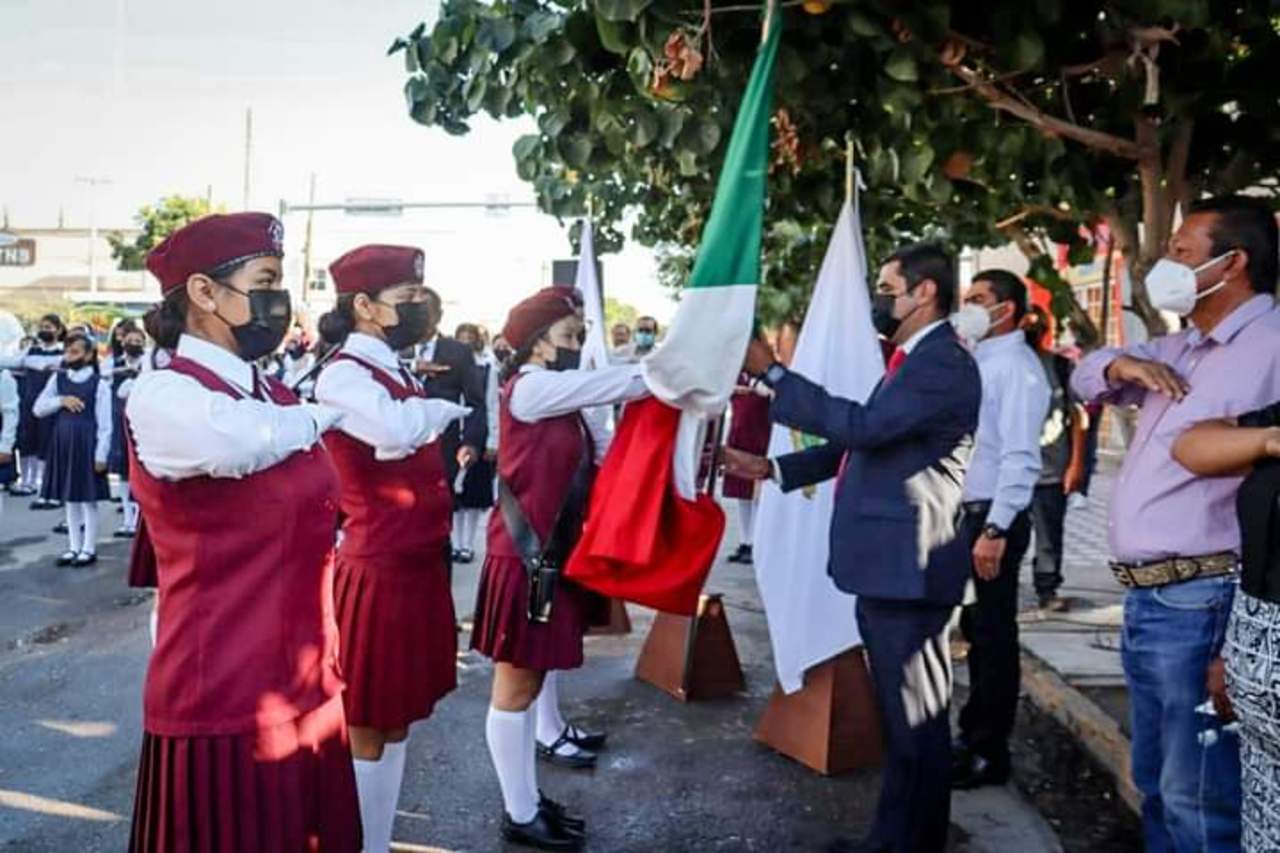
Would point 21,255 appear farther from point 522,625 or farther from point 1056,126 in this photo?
point 1056,126

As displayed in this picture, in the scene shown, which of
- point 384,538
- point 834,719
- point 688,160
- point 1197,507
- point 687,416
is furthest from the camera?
point 834,719

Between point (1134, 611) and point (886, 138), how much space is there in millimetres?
2124

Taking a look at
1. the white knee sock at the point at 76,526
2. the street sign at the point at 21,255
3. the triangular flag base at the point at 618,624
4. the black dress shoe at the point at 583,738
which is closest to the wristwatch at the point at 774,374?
the black dress shoe at the point at 583,738

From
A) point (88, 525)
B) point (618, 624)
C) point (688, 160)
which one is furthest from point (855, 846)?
point (88, 525)

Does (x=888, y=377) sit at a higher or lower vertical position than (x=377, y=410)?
higher

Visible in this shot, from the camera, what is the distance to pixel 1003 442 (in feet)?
15.5

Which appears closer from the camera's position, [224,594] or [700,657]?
[224,594]

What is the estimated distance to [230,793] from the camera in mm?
2389

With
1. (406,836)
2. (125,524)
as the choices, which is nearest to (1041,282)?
(406,836)

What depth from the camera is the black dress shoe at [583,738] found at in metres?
5.02

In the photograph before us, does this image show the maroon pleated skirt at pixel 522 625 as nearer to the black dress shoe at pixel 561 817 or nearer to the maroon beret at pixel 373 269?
the black dress shoe at pixel 561 817

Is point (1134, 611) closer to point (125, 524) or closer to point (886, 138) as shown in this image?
point (886, 138)

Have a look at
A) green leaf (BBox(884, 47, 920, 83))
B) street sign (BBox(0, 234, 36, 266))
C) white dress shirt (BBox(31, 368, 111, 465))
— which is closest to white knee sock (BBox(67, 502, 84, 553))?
white dress shirt (BBox(31, 368, 111, 465))

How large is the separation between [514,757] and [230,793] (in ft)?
5.61
